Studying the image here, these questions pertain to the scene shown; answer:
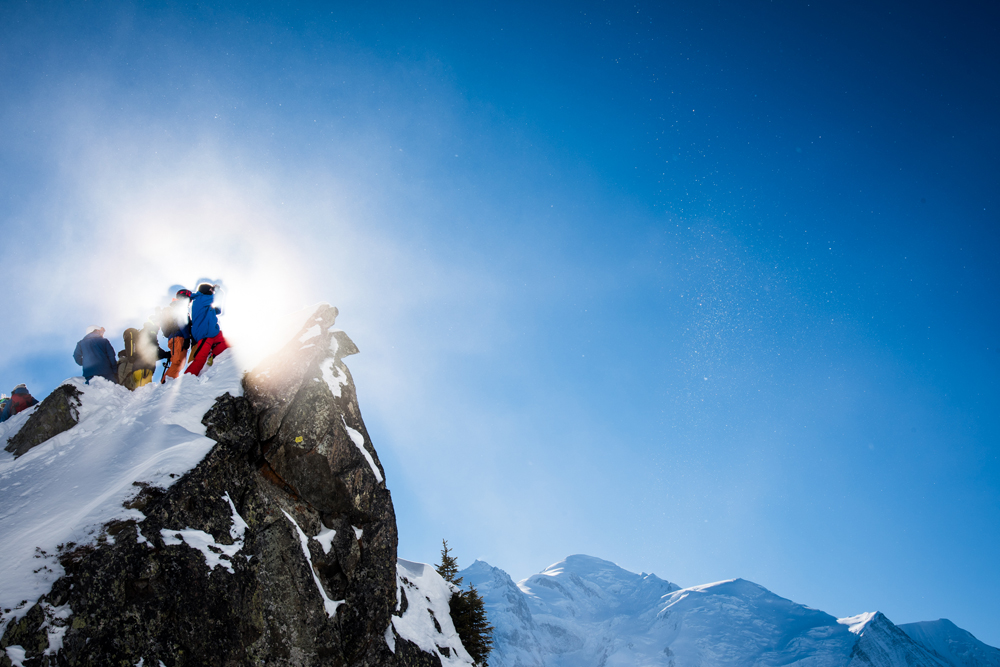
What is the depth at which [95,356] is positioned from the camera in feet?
42.5

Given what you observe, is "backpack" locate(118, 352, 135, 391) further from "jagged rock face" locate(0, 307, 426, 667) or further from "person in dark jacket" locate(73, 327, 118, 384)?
"jagged rock face" locate(0, 307, 426, 667)

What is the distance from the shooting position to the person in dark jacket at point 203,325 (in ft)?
42.7

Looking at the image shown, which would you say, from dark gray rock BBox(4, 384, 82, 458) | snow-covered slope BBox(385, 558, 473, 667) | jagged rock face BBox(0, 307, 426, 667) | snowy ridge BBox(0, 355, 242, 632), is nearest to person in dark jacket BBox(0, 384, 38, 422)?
snowy ridge BBox(0, 355, 242, 632)

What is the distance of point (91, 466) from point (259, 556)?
141 inches

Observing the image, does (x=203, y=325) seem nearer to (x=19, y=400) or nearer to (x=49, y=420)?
(x=49, y=420)

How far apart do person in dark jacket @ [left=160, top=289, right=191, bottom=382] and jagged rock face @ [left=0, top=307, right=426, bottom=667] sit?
102 inches

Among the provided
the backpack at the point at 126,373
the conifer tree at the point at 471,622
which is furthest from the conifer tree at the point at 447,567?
the backpack at the point at 126,373

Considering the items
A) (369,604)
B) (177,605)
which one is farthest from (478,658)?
(177,605)

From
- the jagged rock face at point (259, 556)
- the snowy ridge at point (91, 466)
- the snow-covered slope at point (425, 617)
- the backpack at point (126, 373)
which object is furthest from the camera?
the snow-covered slope at point (425, 617)

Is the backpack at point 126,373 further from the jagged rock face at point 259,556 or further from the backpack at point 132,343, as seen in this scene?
the jagged rock face at point 259,556

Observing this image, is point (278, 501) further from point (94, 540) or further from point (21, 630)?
point (21, 630)

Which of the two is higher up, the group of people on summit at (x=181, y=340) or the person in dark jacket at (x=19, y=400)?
the group of people on summit at (x=181, y=340)

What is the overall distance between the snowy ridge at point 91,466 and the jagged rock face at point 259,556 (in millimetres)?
225

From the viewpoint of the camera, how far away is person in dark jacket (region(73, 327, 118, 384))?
12.9 m
